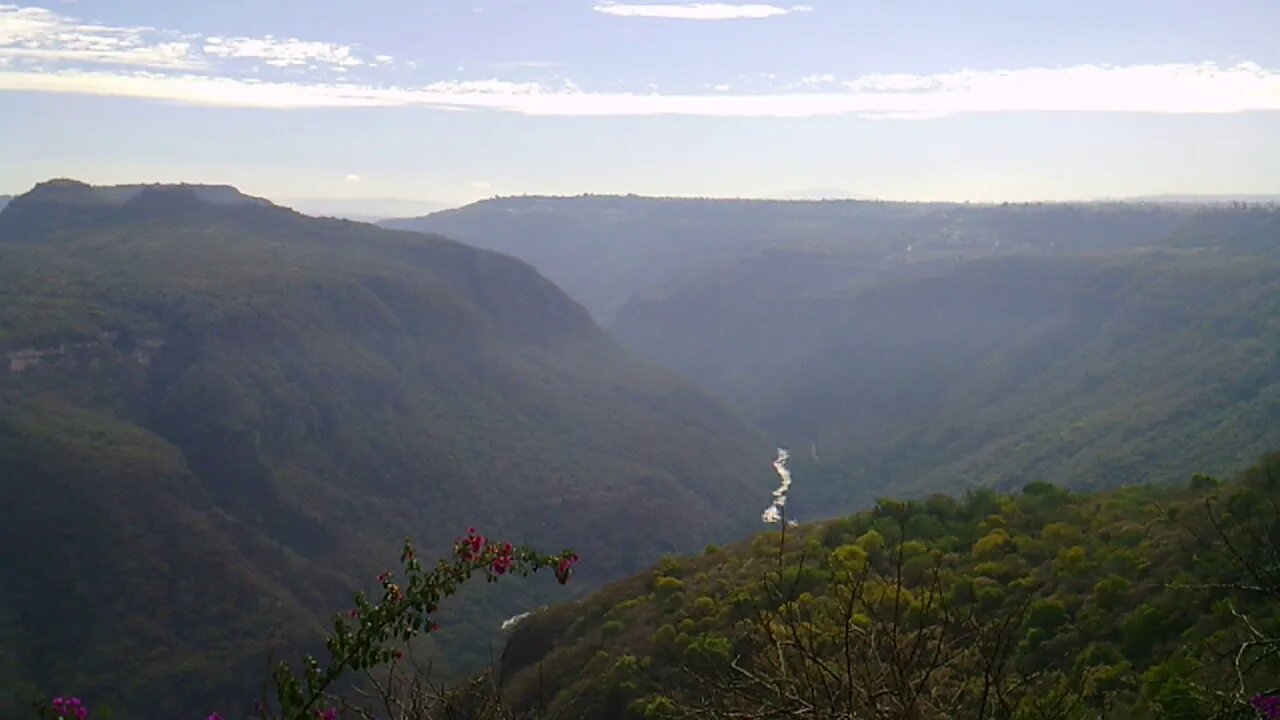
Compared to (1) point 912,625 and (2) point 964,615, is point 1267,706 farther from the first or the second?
(2) point 964,615

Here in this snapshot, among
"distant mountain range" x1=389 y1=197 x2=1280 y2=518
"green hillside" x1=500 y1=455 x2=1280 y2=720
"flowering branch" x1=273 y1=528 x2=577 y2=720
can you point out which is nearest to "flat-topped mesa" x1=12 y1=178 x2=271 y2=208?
"distant mountain range" x1=389 y1=197 x2=1280 y2=518

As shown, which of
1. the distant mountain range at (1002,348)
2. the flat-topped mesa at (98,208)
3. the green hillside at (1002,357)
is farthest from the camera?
the flat-topped mesa at (98,208)

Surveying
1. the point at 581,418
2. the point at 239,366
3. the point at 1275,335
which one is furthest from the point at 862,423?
the point at 239,366

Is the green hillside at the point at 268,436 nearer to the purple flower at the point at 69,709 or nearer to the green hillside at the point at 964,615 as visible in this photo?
the green hillside at the point at 964,615

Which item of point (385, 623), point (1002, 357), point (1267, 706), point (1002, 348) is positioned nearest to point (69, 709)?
point (385, 623)

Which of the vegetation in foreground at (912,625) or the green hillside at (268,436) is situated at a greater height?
the vegetation in foreground at (912,625)

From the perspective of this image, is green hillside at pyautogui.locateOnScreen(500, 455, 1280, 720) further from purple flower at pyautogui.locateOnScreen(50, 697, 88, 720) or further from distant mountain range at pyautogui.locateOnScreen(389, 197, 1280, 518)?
distant mountain range at pyautogui.locateOnScreen(389, 197, 1280, 518)

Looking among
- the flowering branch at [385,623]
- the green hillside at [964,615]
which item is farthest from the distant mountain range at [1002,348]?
the flowering branch at [385,623]
